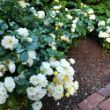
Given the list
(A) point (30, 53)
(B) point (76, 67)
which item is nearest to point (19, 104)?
(A) point (30, 53)

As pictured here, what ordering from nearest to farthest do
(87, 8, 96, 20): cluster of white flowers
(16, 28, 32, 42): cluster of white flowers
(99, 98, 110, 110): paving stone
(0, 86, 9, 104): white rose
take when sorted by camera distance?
(0, 86, 9, 104): white rose < (16, 28, 32, 42): cluster of white flowers < (99, 98, 110, 110): paving stone < (87, 8, 96, 20): cluster of white flowers

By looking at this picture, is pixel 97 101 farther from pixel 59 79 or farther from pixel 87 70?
pixel 59 79

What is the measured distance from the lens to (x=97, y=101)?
9.87ft

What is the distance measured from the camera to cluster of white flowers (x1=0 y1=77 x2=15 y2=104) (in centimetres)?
229

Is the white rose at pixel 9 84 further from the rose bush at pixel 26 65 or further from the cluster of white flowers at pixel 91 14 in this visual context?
the cluster of white flowers at pixel 91 14

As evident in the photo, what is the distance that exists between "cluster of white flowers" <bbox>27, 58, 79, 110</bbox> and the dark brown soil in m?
0.37

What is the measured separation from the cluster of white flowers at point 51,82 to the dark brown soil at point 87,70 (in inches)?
14.7

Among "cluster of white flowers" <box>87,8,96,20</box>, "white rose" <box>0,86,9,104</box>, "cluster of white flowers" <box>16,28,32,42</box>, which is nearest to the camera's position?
"white rose" <box>0,86,9,104</box>

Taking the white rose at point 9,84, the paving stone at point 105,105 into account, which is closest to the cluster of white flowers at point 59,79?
the white rose at point 9,84

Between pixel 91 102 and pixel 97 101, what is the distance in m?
0.06

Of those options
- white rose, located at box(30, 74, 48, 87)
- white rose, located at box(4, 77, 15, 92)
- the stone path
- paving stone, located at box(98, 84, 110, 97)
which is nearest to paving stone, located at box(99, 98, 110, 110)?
the stone path

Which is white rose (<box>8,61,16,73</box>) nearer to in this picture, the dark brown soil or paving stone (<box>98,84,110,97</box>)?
the dark brown soil

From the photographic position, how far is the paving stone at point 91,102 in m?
2.92

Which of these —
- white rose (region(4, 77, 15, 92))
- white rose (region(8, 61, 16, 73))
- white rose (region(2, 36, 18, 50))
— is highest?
white rose (region(2, 36, 18, 50))
